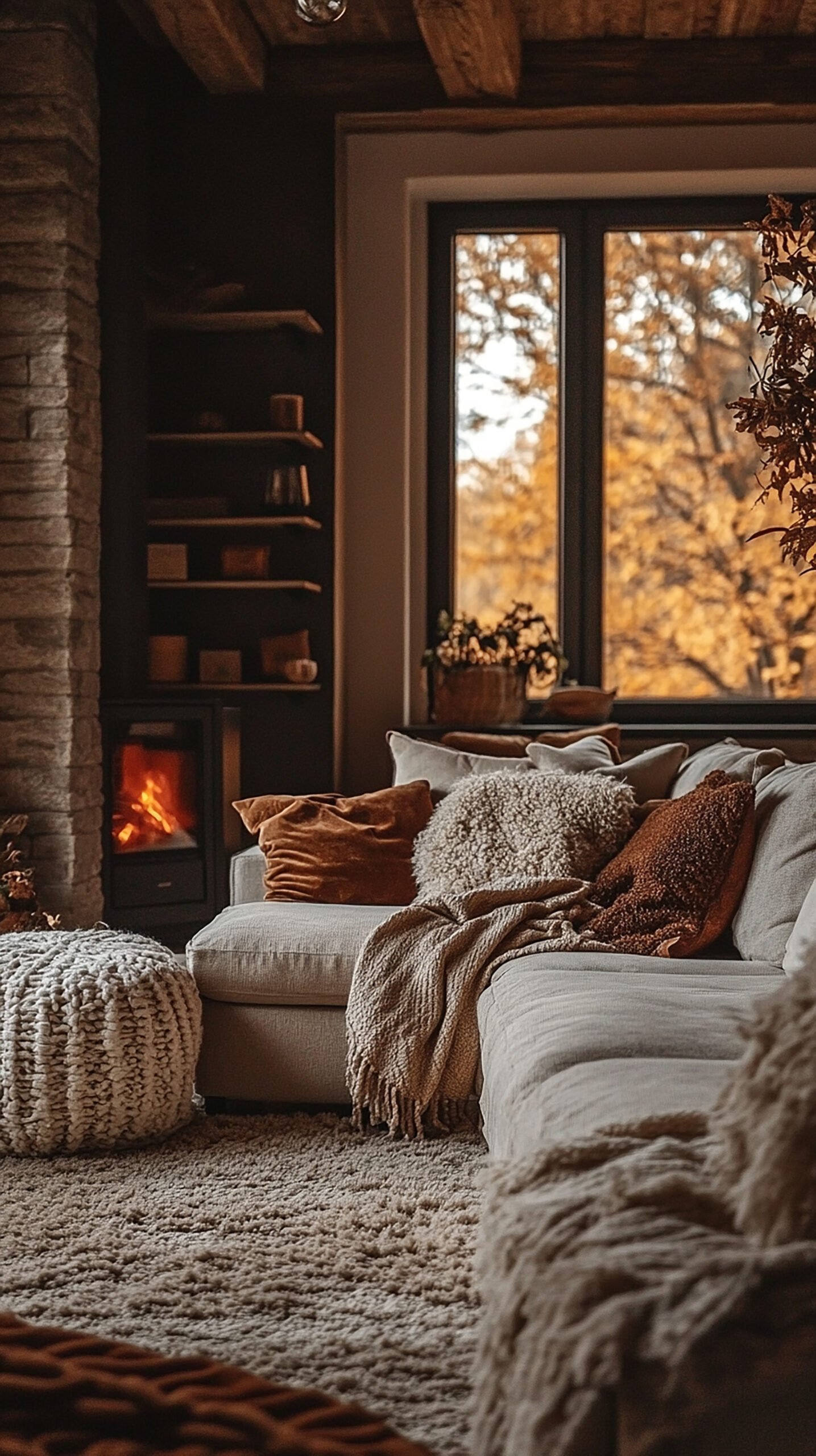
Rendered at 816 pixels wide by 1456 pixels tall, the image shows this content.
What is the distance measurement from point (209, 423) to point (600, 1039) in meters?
3.83

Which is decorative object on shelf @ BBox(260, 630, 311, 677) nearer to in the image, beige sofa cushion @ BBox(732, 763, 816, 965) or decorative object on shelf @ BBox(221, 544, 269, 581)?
decorative object on shelf @ BBox(221, 544, 269, 581)

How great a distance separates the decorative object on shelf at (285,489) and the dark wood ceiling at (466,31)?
1.48 metres

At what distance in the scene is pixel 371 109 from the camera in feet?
18.1

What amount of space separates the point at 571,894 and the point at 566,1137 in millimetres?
1486

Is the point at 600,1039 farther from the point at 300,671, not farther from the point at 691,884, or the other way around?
the point at 300,671

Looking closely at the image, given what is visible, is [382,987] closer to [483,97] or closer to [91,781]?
[91,781]

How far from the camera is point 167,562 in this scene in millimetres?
5508

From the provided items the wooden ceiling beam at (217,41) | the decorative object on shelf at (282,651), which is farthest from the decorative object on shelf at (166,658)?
the wooden ceiling beam at (217,41)

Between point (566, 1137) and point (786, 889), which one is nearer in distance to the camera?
point (566, 1137)

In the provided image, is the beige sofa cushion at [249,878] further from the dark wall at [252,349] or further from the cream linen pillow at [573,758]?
the dark wall at [252,349]

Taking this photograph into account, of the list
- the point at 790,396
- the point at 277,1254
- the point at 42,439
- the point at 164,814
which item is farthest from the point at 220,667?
the point at 277,1254

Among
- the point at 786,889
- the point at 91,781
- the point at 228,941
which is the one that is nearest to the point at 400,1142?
the point at 228,941

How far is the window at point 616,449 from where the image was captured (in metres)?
5.68

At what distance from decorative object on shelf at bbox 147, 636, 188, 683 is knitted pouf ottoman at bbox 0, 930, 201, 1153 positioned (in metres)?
2.60
